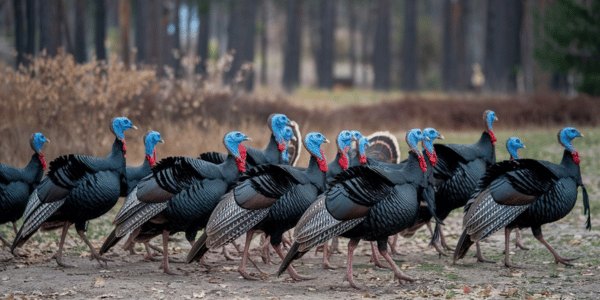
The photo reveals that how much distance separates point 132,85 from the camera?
52.4 ft

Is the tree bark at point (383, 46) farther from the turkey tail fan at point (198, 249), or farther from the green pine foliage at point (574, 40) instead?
the turkey tail fan at point (198, 249)

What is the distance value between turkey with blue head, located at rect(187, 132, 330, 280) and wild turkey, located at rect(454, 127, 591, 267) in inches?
58.6

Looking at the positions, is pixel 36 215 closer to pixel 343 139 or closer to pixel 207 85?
pixel 343 139

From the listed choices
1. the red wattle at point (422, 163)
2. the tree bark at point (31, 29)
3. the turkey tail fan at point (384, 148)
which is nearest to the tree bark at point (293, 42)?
the tree bark at point (31, 29)

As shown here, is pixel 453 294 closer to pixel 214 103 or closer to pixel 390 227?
pixel 390 227

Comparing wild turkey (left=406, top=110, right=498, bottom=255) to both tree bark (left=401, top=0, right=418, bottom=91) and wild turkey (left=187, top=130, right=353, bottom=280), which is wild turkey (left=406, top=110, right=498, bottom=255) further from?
tree bark (left=401, top=0, right=418, bottom=91)

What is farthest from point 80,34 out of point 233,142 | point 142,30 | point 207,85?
point 233,142

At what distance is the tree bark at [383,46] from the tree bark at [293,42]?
11.0 ft

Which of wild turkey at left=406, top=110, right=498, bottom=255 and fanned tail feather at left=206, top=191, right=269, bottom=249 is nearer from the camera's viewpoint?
fanned tail feather at left=206, top=191, right=269, bottom=249

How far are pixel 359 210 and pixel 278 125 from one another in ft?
6.78

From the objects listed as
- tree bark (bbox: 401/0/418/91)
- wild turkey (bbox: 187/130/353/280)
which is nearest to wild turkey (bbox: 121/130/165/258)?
wild turkey (bbox: 187/130/353/280)

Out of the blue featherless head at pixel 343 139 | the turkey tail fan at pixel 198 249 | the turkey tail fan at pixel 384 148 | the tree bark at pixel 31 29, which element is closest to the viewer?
the turkey tail fan at pixel 198 249

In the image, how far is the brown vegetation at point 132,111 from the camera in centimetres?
1520

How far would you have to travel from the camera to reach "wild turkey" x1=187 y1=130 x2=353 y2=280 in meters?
8.84
